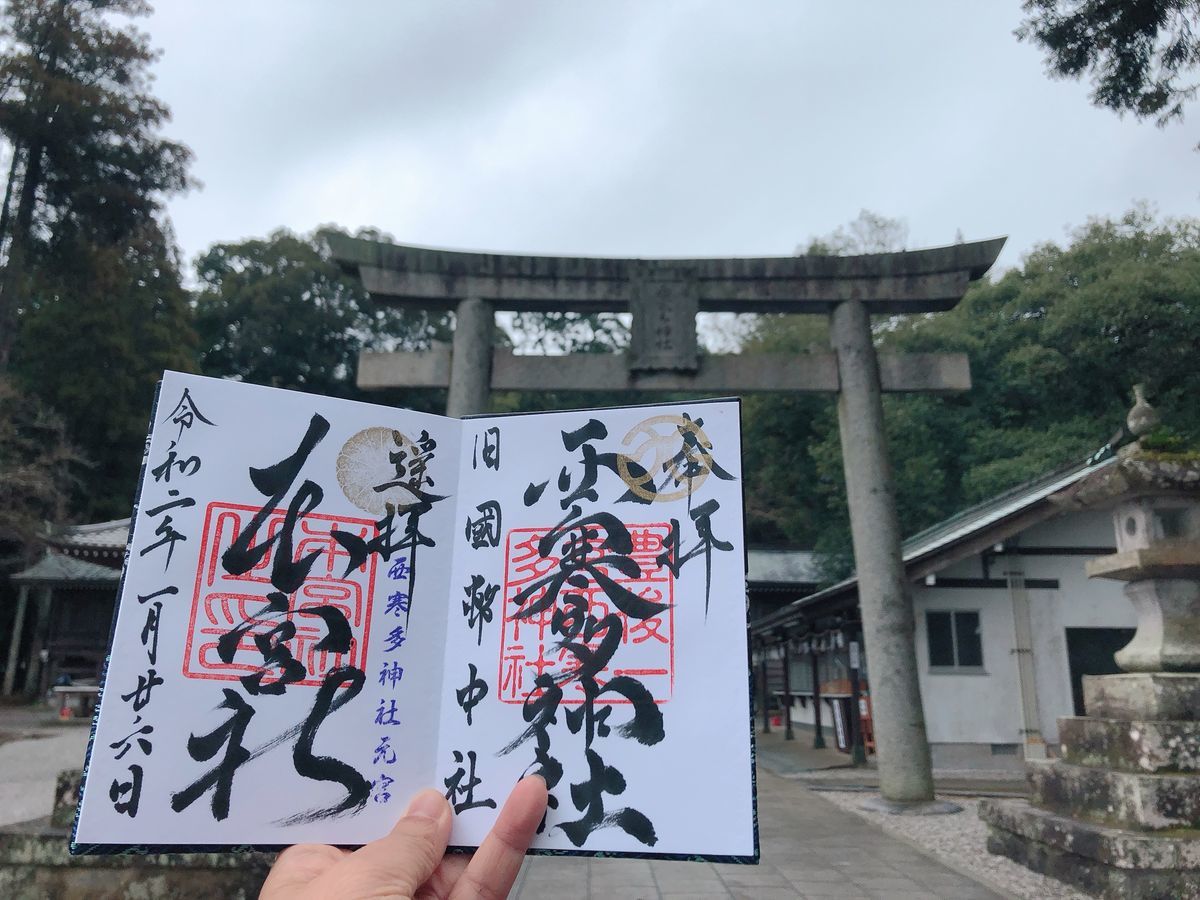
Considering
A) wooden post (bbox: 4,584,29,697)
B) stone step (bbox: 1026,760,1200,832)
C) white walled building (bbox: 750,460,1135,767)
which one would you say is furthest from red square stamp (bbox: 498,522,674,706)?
wooden post (bbox: 4,584,29,697)

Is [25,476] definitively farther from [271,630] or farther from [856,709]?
[271,630]

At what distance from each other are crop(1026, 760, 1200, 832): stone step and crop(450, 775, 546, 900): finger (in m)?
4.91

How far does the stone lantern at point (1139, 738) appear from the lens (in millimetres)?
4758

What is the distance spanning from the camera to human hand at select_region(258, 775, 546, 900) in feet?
4.50

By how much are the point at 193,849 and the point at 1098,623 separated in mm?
13871

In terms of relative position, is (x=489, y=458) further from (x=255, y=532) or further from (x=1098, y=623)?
(x=1098, y=623)

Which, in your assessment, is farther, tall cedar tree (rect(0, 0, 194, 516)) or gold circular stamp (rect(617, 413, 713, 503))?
tall cedar tree (rect(0, 0, 194, 516))

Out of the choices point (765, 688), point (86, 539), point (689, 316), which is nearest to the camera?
point (689, 316)

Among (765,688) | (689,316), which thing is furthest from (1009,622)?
(765,688)

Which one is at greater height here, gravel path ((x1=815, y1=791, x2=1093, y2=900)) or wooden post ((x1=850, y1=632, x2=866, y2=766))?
wooden post ((x1=850, y1=632, x2=866, y2=766))

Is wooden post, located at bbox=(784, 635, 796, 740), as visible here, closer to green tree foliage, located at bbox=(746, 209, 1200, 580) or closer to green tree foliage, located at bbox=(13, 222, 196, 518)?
green tree foliage, located at bbox=(746, 209, 1200, 580)

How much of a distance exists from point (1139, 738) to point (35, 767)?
12.8m

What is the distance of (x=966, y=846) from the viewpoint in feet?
21.6

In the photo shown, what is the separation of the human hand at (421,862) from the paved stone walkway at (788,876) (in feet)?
13.9
